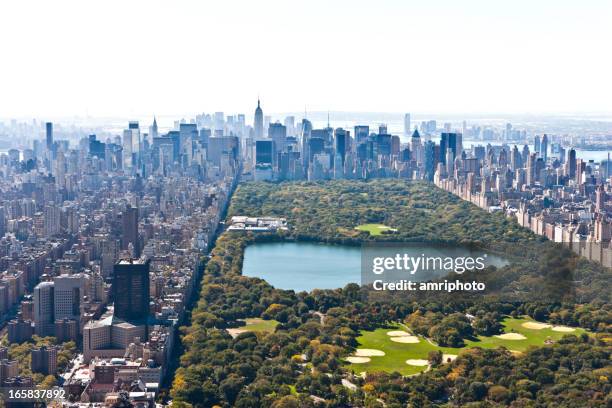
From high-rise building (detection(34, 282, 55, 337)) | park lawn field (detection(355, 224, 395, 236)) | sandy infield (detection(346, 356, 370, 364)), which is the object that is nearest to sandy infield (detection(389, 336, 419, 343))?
sandy infield (detection(346, 356, 370, 364))

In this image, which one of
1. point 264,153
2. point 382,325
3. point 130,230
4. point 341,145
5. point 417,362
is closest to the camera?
point 417,362

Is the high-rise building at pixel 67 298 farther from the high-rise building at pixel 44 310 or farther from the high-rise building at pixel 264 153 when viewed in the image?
the high-rise building at pixel 264 153

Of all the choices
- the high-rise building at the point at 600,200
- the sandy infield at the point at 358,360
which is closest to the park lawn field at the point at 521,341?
the sandy infield at the point at 358,360

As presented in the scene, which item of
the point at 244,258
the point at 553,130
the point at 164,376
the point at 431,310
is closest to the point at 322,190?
the point at 244,258

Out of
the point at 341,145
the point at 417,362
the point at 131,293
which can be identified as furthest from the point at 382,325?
the point at 341,145

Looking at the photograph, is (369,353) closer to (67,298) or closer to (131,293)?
(131,293)

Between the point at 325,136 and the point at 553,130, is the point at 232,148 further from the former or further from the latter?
the point at 553,130
